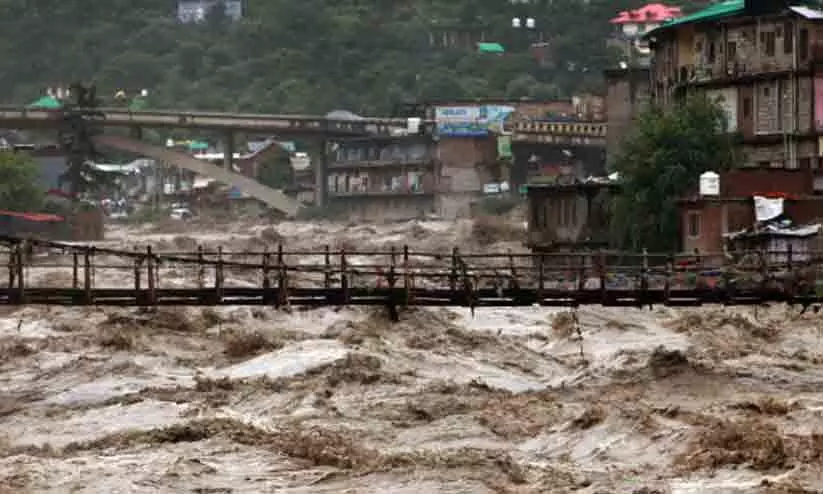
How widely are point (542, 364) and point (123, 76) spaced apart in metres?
151

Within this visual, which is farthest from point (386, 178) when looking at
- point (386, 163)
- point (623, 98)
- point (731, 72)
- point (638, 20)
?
point (731, 72)

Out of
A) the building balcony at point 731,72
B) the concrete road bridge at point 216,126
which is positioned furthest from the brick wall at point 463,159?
the building balcony at point 731,72

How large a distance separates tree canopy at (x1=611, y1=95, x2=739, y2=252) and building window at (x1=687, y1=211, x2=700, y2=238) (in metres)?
1.82

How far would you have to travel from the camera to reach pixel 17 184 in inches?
4205

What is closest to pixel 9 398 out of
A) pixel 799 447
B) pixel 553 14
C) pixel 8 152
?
pixel 799 447

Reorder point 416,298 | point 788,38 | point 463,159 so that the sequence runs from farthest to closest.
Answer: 1. point 463,159
2. point 788,38
3. point 416,298

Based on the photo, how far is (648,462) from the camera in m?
30.9

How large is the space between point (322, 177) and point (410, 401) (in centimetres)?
10527

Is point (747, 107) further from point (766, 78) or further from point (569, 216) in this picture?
point (569, 216)

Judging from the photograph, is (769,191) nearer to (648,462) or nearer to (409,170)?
(648,462)

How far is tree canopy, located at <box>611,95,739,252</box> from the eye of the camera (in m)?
68.8

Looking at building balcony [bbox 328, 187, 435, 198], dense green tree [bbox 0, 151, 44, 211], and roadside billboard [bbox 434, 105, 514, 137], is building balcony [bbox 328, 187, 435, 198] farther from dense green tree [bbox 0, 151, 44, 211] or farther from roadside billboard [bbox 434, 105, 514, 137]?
dense green tree [bbox 0, 151, 44, 211]

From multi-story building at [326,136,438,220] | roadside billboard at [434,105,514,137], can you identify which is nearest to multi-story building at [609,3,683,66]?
multi-story building at [326,136,438,220]

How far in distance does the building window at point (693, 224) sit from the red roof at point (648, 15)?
107179 millimetres
